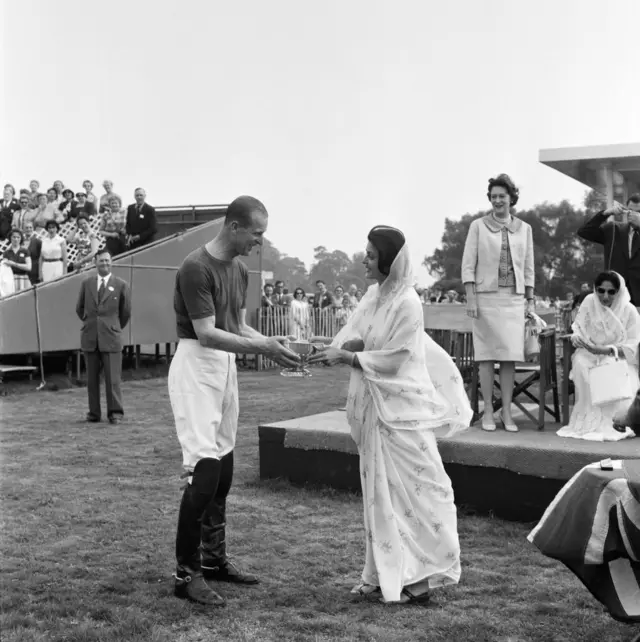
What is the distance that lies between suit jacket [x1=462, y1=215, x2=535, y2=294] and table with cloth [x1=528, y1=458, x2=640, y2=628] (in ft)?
11.4

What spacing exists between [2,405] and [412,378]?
9233 millimetres

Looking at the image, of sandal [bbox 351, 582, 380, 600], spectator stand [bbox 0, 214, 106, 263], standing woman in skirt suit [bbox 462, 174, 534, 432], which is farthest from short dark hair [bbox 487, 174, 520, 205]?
spectator stand [bbox 0, 214, 106, 263]

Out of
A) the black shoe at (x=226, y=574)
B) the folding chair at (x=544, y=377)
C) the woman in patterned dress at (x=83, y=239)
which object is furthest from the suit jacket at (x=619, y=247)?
the woman in patterned dress at (x=83, y=239)

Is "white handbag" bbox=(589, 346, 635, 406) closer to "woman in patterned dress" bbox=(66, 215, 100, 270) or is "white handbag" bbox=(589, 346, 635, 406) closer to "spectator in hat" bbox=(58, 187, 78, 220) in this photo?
"woman in patterned dress" bbox=(66, 215, 100, 270)

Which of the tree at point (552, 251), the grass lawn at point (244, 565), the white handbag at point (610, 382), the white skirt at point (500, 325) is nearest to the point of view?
the grass lawn at point (244, 565)

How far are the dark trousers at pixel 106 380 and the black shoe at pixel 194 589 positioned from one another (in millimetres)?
6436

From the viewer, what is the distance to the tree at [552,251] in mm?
60344

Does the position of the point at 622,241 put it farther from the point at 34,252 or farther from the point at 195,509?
the point at 34,252

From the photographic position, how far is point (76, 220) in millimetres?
17359

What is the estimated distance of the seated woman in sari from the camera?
6.89 metres

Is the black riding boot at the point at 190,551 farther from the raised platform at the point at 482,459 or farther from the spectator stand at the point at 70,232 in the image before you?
the spectator stand at the point at 70,232

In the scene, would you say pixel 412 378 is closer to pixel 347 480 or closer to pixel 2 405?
pixel 347 480

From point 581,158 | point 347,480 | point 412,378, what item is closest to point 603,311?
point 347,480

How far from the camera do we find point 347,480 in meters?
6.66
